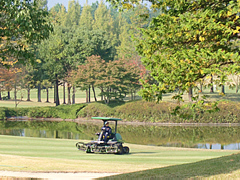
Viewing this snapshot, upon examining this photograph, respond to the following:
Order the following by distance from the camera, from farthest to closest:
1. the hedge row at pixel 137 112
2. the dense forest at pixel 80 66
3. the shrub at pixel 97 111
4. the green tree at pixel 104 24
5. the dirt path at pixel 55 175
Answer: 1. the green tree at pixel 104 24
2. the dense forest at pixel 80 66
3. the shrub at pixel 97 111
4. the hedge row at pixel 137 112
5. the dirt path at pixel 55 175

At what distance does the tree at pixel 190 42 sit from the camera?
1252cm

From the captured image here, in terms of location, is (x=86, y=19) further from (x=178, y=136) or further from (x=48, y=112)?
(x=178, y=136)

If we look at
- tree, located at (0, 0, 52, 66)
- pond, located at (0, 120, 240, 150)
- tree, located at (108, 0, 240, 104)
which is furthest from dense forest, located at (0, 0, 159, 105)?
tree, located at (108, 0, 240, 104)

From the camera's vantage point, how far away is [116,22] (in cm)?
15575


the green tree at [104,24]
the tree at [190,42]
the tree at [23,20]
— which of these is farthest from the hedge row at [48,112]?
the green tree at [104,24]

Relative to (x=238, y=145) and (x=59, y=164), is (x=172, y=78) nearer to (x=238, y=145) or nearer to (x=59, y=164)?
(x=59, y=164)

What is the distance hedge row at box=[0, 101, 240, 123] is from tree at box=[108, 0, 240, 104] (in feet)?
116

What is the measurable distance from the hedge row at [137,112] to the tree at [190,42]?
116 ft

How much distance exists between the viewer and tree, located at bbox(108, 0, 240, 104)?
12.5 meters

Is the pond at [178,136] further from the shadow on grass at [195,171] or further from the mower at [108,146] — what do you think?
the shadow on grass at [195,171]

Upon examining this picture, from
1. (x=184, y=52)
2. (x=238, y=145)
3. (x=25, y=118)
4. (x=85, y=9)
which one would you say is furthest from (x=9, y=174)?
(x=85, y=9)

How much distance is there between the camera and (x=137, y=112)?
5756 centimetres

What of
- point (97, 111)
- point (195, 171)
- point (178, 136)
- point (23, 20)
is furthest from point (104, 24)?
point (195, 171)

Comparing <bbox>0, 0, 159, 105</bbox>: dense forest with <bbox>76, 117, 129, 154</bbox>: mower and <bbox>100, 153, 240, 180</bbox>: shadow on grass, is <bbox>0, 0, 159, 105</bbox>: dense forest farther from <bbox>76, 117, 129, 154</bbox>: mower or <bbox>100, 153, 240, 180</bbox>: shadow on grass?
<bbox>100, 153, 240, 180</bbox>: shadow on grass
